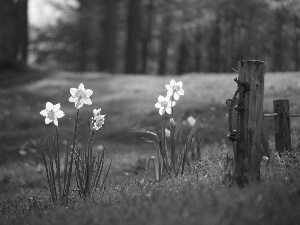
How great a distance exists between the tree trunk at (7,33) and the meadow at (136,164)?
3.24 meters

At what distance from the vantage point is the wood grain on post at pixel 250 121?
3.84 meters

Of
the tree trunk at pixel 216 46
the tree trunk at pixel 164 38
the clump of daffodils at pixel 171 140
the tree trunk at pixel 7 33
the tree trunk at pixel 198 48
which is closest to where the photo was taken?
the clump of daffodils at pixel 171 140

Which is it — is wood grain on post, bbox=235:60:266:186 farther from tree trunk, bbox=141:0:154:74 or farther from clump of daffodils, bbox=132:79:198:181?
tree trunk, bbox=141:0:154:74

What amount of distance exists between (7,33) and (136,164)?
16.9m

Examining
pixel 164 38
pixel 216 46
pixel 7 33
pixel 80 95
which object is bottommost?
pixel 80 95

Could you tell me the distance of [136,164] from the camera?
722cm

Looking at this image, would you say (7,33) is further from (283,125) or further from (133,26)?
(283,125)

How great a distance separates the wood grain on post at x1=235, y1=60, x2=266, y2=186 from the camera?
3.84 m

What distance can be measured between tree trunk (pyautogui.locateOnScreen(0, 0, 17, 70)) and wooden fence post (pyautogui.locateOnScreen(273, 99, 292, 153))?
18.3 m

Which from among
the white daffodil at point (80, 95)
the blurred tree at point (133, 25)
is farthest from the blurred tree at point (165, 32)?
the white daffodil at point (80, 95)

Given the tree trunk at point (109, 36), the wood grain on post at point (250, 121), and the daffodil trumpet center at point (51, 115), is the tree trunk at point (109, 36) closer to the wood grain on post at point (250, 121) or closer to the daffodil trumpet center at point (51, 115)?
the daffodil trumpet center at point (51, 115)

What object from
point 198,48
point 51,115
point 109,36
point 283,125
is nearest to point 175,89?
point 51,115

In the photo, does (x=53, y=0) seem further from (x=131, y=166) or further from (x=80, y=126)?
(x=131, y=166)

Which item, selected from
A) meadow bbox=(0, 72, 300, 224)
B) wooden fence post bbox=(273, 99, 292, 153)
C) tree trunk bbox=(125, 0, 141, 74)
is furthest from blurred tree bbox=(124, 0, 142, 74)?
wooden fence post bbox=(273, 99, 292, 153)
